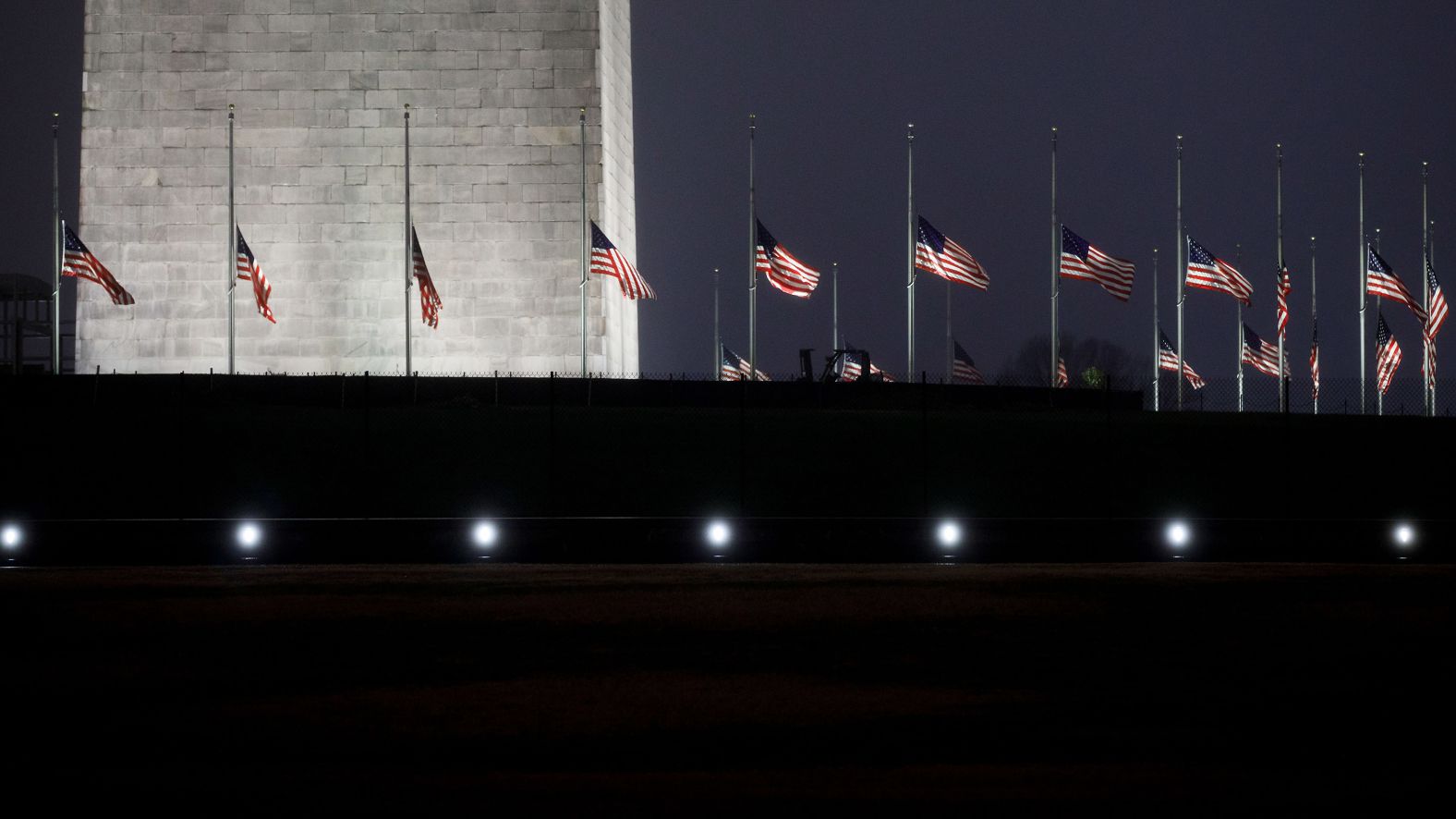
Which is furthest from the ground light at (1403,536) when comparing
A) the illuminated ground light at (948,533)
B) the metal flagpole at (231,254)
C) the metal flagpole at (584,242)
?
the metal flagpole at (231,254)

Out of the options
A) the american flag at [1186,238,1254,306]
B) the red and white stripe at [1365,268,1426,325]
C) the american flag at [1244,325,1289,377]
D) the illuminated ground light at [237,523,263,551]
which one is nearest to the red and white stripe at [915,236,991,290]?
the american flag at [1186,238,1254,306]

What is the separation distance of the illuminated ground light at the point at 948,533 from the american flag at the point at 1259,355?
33071 mm

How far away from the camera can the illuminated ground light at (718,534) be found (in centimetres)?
1970

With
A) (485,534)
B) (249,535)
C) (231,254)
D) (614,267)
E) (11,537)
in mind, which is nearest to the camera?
(11,537)

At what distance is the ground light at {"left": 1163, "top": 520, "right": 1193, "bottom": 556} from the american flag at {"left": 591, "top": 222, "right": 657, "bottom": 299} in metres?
19.0

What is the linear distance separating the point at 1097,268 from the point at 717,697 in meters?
30.0

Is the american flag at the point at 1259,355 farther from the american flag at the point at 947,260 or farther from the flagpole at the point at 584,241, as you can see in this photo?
the flagpole at the point at 584,241

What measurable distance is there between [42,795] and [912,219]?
37.1 metres

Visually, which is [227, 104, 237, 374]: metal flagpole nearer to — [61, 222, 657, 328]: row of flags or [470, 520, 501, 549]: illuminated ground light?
[61, 222, 657, 328]: row of flags

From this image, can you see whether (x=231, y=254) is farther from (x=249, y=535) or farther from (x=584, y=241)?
(x=249, y=535)

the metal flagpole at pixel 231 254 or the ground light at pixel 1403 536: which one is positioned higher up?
the metal flagpole at pixel 231 254

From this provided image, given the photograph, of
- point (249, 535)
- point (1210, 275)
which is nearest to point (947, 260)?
point (1210, 275)

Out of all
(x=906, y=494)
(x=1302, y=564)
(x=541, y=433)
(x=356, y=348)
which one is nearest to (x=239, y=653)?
(x=1302, y=564)

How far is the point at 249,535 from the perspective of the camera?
19406 millimetres
